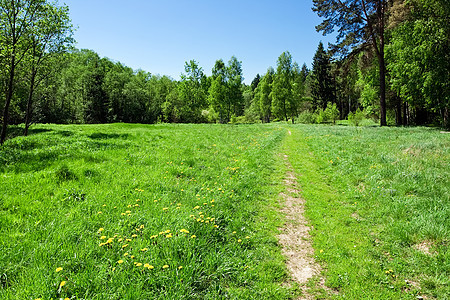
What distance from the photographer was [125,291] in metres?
2.95

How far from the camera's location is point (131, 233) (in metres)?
4.25

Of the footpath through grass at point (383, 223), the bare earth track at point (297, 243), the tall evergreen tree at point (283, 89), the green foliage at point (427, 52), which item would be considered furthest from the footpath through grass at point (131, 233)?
the tall evergreen tree at point (283, 89)

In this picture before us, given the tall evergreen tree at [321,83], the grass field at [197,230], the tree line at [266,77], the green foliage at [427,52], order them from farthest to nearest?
the tall evergreen tree at [321,83] < the green foliage at [427,52] < the tree line at [266,77] < the grass field at [197,230]

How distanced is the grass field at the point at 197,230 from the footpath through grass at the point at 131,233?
2cm

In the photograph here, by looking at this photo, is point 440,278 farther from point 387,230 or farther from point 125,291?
point 125,291

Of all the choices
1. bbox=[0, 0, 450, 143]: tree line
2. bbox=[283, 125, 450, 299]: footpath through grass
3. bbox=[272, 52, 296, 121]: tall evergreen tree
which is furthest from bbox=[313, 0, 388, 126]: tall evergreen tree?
bbox=[272, 52, 296, 121]: tall evergreen tree

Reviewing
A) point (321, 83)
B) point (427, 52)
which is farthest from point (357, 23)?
point (321, 83)

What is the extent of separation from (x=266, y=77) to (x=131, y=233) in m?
72.3

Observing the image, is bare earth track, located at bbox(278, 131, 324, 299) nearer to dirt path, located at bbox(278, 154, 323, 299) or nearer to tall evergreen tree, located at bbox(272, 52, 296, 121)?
dirt path, located at bbox(278, 154, 323, 299)

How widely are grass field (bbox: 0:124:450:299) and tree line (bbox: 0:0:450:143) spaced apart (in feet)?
39.8

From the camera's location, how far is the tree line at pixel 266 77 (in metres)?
16.8

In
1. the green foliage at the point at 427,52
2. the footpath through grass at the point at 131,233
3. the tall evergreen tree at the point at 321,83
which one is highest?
the tall evergreen tree at the point at 321,83

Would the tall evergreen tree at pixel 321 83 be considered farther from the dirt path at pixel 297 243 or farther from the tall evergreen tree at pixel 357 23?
the dirt path at pixel 297 243

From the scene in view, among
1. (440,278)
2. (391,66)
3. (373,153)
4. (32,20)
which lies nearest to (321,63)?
(391,66)
